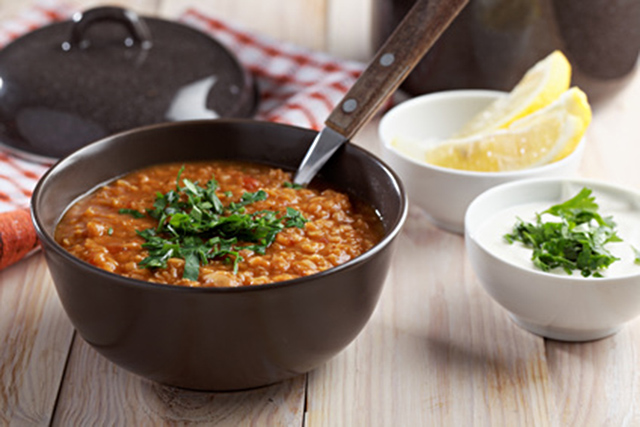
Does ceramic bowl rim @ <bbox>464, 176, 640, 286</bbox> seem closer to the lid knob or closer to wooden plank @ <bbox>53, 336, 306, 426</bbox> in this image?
wooden plank @ <bbox>53, 336, 306, 426</bbox>

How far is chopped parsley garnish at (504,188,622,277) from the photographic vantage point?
1.69 metres

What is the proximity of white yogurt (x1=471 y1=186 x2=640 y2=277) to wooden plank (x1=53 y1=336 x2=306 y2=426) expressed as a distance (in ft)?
1.57

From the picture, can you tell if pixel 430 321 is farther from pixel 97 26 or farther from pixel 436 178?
pixel 97 26

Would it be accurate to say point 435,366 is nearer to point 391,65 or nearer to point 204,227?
point 204,227

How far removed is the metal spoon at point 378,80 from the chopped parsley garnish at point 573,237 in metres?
0.40

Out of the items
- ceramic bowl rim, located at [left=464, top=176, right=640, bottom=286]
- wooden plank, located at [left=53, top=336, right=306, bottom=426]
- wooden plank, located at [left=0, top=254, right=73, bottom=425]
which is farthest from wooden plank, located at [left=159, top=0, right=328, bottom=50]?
wooden plank, located at [left=53, top=336, right=306, bottom=426]

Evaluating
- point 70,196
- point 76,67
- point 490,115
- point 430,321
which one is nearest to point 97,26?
point 76,67

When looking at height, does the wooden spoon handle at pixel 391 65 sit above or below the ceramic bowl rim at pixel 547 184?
above

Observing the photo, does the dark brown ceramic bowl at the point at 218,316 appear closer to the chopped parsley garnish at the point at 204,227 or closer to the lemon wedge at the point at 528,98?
the chopped parsley garnish at the point at 204,227

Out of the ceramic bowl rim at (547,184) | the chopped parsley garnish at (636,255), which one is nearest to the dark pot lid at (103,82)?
the ceramic bowl rim at (547,184)

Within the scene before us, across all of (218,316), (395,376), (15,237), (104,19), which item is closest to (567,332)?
(395,376)

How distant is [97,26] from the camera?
265 cm

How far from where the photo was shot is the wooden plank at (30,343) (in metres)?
1.61

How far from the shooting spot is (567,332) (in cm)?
176
